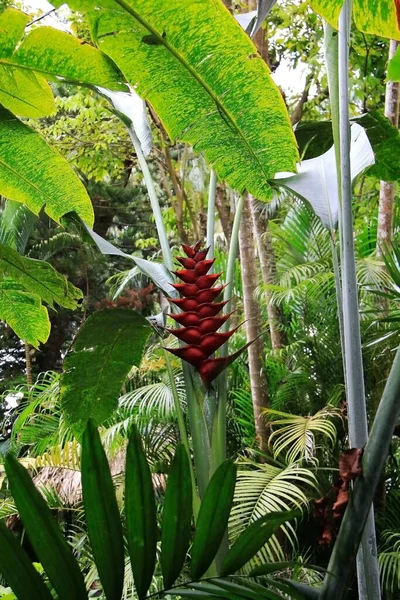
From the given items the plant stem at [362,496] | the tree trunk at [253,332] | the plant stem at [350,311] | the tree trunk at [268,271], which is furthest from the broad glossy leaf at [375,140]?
the tree trunk at [268,271]

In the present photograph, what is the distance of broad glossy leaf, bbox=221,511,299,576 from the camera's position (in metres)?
0.52

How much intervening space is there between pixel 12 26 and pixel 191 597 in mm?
1050

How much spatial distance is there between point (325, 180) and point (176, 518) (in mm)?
681

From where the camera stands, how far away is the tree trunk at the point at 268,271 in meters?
3.29

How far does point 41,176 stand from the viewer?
1340 mm

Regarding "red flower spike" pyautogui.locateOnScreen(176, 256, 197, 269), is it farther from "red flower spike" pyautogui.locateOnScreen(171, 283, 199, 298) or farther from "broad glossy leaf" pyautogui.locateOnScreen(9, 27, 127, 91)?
"broad glossy leaf" pyautogui.locateOnScreen(9, 27, 127, 91)

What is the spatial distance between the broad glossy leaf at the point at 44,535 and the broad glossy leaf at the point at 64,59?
94cm

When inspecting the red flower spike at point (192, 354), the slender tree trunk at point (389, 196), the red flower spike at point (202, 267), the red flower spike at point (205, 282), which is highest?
the slender tree trunk at point (389, 196)

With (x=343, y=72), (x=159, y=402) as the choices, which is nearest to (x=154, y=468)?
(x=159, y=402)

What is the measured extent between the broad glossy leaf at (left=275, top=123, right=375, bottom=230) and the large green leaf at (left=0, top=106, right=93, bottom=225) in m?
0.51

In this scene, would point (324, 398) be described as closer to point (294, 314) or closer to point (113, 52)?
point (294, 314)

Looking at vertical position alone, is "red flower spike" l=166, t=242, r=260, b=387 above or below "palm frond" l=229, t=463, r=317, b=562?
above

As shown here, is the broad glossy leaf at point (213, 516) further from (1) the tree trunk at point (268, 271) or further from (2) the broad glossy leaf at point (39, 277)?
(1) the tree trunk at point (268, 271)

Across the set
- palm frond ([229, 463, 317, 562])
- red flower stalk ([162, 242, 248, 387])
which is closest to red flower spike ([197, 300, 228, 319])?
red flower stalk ([162, 242, 248, 387])
